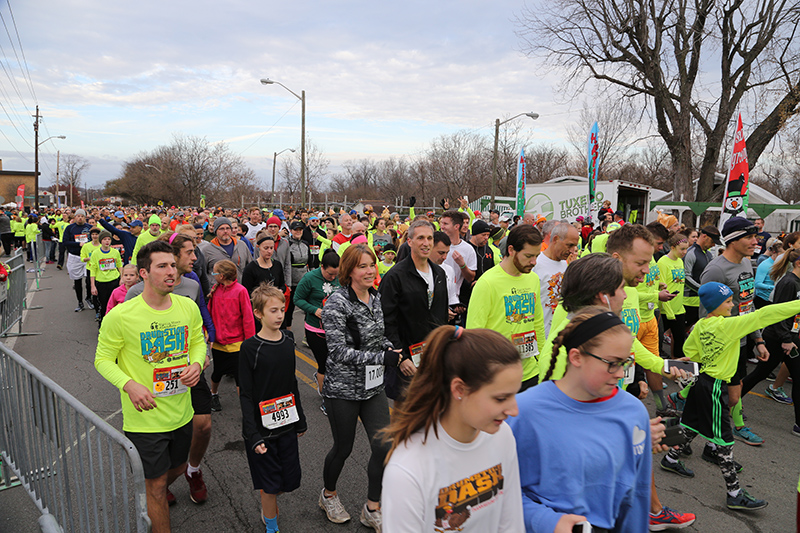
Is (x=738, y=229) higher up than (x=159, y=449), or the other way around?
(x=738, y=229)

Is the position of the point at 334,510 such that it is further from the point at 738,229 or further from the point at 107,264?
the point at 107,264

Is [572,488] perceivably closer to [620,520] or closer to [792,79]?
[620,520]

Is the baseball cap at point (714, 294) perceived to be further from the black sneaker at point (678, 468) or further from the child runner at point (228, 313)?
the child runner at point (228, 313)

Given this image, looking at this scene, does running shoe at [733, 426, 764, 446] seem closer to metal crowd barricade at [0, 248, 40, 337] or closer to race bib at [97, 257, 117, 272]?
race bib at [97, 257, 117, 272]

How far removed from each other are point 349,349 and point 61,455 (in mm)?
1802

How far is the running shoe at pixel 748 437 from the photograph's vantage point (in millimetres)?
5176

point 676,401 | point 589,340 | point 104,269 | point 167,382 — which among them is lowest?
point 676,401

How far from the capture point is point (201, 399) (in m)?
3.88

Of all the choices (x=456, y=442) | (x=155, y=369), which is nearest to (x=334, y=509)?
(x=155, y=369)

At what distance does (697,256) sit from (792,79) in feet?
63.7

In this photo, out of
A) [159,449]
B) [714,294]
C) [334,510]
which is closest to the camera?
[159,449]

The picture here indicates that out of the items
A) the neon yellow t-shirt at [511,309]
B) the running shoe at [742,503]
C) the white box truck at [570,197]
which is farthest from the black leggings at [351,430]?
the white box truck at [570,197]

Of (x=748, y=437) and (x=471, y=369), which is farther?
(x=748, y=437)

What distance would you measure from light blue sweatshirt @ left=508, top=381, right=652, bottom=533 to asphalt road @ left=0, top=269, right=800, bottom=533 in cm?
220
